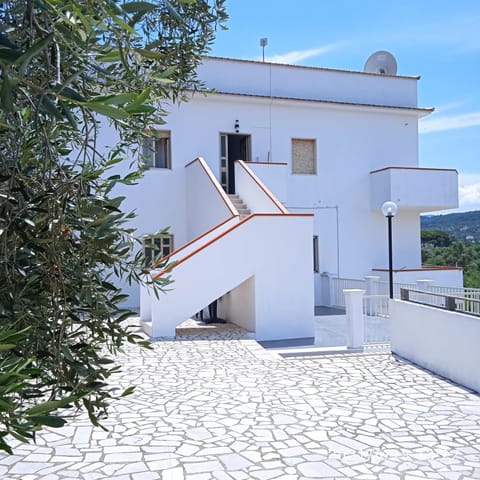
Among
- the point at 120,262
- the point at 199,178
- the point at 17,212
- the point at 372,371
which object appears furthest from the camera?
the point at 199,178

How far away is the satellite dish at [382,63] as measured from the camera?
21719mm

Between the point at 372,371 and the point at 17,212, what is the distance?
739 centimetres

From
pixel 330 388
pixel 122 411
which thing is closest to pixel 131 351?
pixel 122 411

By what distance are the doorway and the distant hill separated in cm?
4083

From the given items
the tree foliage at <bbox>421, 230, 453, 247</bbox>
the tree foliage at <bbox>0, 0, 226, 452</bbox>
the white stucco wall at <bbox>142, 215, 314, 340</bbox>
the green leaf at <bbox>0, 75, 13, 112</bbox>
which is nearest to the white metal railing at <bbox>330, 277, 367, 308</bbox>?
the white stucco wall at <bbox>142, 215, 314, 340</bbox>

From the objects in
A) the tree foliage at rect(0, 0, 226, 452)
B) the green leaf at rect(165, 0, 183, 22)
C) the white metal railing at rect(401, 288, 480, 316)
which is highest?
the green leaf at rect(165, 0, 183, 22)

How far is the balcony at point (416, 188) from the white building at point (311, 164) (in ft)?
0.13

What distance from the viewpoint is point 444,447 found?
5059mm

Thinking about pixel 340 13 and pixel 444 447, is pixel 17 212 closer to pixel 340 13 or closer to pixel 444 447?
pixel 444 447

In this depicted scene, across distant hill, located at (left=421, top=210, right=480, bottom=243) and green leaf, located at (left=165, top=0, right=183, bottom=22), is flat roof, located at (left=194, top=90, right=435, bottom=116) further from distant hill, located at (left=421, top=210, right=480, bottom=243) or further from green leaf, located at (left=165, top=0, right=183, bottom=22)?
distant hill, located at (left=421, top=210, right=480, bottom=243)

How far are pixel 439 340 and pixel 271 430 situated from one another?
3803mm

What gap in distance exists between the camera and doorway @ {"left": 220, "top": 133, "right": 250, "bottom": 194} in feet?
59.0

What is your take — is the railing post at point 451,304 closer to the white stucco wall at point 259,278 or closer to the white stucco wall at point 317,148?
the white stucco wall at point 259,278

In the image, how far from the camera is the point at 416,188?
717 inches
